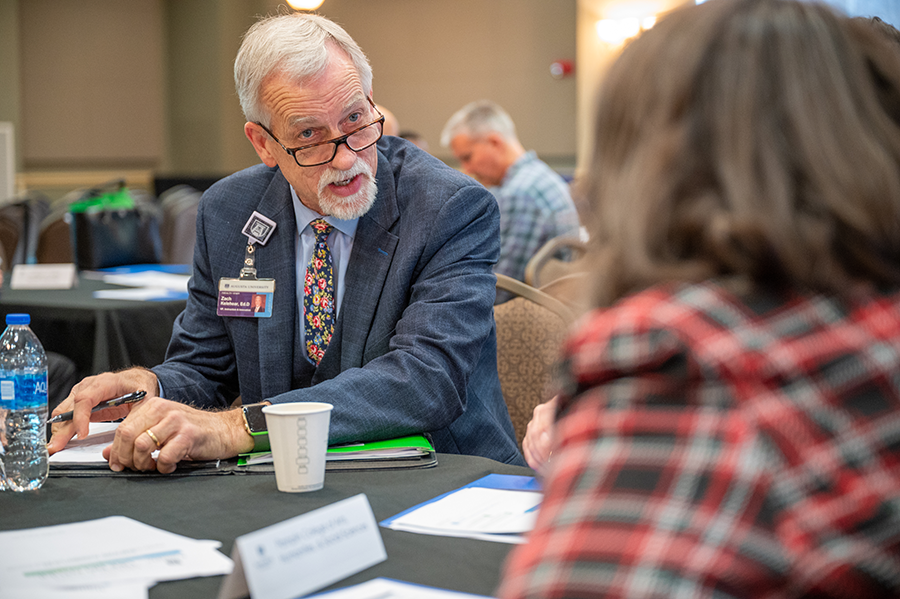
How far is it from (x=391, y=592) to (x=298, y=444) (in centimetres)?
33

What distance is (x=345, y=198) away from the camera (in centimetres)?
167

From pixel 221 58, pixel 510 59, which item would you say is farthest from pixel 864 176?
pixel 221 58

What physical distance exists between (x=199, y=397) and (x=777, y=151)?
135 centimetres

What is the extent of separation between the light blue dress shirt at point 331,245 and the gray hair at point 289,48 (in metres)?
0.22

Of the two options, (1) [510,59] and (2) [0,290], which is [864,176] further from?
(1) [510,59]

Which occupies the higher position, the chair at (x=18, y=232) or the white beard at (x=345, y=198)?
the white beard at (x=345, y=198)

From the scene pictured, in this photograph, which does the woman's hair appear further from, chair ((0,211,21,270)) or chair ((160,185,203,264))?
chair ((0,211,21,270))

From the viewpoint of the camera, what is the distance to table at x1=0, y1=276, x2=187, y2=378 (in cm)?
302

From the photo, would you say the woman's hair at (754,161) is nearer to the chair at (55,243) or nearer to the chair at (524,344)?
the chair at (524,344)

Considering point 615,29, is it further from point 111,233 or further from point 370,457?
point 370,457

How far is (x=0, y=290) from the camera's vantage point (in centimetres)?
351

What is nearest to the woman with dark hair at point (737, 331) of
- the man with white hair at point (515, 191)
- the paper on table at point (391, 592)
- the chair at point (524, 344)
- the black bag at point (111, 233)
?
the paper on table at point (391, 592)

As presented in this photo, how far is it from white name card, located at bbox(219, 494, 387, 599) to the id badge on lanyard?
86 centimetres

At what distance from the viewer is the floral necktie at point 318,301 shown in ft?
5.50
